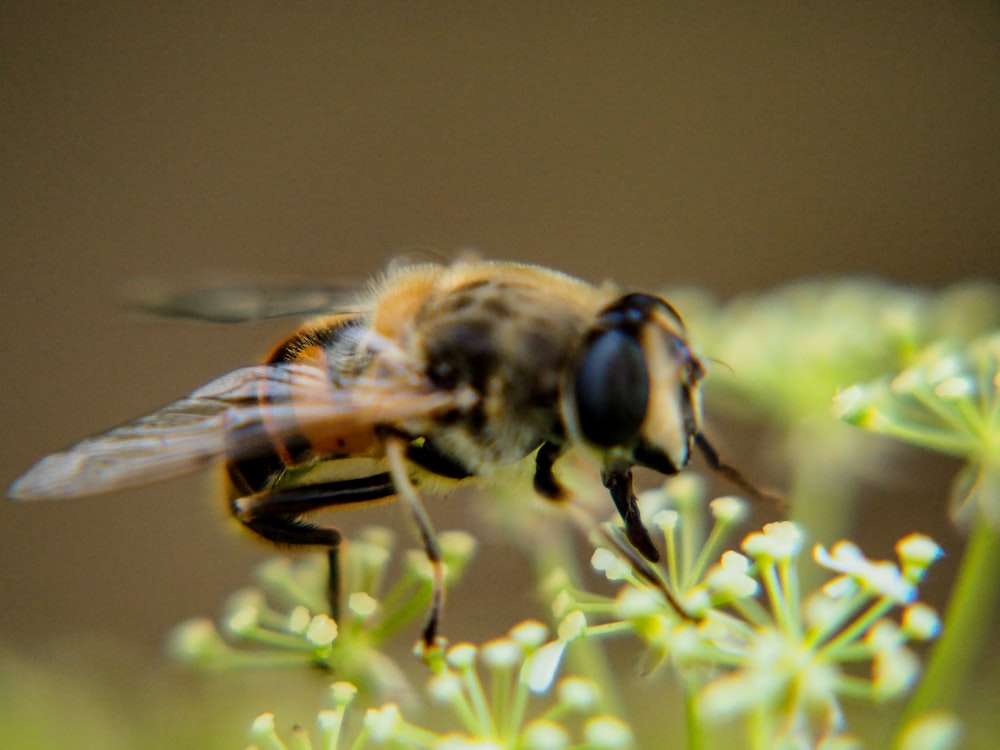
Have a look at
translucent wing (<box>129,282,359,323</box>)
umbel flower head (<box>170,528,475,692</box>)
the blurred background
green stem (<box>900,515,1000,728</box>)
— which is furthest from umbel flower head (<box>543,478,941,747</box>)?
the blurred background

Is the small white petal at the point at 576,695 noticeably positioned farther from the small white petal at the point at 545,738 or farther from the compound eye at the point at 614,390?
the compound eye at the point at 614,390

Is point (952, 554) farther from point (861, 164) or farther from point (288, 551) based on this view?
point (288, 551)

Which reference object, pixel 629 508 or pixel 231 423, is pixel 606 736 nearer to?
pixel 629 508

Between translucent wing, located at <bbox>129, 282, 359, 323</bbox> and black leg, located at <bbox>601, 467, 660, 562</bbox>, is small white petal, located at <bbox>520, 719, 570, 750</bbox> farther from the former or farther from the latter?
translucent wing, located at <bbox>129, 282, 359, 323</bbox>

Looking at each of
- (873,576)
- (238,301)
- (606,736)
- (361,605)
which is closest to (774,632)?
(873,576)

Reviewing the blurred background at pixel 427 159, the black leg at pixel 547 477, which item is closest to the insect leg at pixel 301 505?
the black leg at pixel 547 477

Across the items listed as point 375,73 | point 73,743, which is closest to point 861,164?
point 375,73
